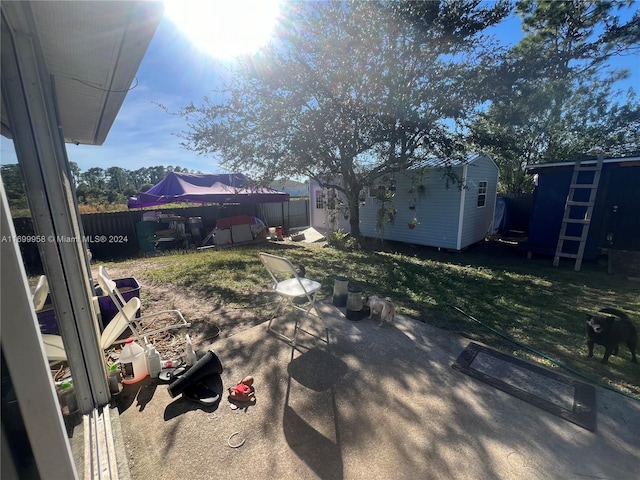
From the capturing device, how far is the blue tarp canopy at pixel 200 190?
8.30m

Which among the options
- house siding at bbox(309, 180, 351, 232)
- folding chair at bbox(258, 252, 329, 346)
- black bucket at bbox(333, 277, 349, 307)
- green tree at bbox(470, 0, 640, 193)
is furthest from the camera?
house siding at bbox(309, 180, 351, 232)

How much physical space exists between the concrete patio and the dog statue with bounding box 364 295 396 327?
2.39 ft

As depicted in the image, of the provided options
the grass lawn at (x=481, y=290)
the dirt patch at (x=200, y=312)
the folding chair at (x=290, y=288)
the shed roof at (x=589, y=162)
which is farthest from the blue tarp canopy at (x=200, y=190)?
the shed roof at (x=589, y=162)

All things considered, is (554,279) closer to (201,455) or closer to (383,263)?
(383,263)

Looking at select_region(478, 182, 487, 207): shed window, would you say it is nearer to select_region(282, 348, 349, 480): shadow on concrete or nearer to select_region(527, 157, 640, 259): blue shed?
select_region(527, 157, 640, 259): blue shed

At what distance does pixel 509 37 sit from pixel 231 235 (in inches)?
405

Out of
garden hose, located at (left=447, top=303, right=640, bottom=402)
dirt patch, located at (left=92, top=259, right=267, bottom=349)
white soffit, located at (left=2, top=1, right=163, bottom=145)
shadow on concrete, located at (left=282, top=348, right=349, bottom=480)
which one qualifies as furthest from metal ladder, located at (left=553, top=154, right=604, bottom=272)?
white soffit, located at (left=2, top=1, right=163, bottom=145)

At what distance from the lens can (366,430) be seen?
189cm

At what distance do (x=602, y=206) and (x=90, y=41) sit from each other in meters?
9.88

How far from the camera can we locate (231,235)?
32.8 feet

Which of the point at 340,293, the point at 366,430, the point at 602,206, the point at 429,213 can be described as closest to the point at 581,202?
the point at 602,206

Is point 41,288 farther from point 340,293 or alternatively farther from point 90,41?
point 340,293

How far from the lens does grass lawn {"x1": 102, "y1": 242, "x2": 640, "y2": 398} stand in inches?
117

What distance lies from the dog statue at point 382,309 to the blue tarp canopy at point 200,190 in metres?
6.58
